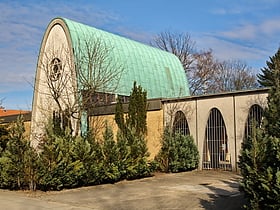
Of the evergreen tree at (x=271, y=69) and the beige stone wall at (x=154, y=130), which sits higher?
the evergreen tree at (x=271, y=69)

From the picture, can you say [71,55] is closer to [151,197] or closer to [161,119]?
[161,119]

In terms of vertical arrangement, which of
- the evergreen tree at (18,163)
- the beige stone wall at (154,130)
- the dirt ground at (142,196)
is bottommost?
the dirt ground at (142,196)

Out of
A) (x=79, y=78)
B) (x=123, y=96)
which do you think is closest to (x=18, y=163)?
(x=79, y=78)

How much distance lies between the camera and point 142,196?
1239 cm

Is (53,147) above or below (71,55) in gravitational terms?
below

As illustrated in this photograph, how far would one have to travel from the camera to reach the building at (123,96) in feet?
64.0

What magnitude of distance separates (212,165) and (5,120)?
2019 centimetres

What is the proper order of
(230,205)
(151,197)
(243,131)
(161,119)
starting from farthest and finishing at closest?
(161,119), (243,131), (151,197), (230,205)

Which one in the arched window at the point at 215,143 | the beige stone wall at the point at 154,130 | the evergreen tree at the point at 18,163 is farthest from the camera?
the beige stone wall at the point at 154,130

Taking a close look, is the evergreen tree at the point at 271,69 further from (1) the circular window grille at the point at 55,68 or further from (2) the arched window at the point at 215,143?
(1) the circular window grille at the point at 55,68

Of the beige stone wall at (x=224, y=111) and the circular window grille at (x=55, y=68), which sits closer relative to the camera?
the beige stone wall at (x=224, y=111)

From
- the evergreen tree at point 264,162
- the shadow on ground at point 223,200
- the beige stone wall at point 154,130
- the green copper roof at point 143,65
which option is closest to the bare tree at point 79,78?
the green copper roof at point 143,65

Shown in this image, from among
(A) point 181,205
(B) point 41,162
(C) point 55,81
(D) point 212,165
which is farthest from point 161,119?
(A) point 181,205

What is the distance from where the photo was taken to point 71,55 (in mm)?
24766
